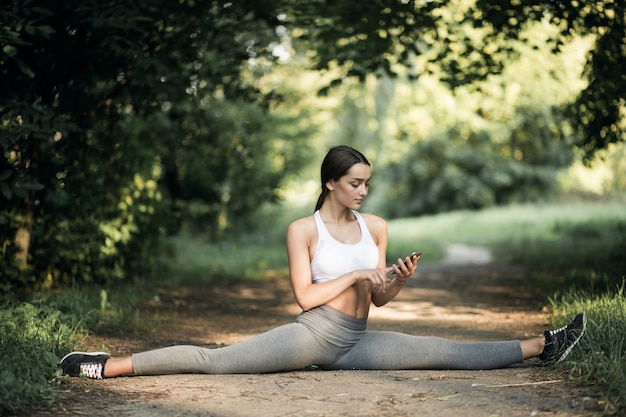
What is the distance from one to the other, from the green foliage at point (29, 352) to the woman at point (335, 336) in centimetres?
23

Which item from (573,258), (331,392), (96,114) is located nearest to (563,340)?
(331,392)

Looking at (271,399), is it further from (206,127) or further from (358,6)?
(206,127)

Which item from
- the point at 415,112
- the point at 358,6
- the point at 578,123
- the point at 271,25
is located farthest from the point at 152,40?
the point at 415,112

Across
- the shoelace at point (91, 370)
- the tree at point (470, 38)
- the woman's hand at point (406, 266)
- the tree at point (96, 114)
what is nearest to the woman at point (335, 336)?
the shoelace at point (91, 370)

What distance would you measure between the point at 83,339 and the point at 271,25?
16.8 feet

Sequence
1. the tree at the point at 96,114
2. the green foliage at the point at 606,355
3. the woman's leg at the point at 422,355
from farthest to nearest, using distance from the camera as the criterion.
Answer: the tree at the point at 96,114
the woman's leg at the point at 422,355
the green foliage at the point at 606,355

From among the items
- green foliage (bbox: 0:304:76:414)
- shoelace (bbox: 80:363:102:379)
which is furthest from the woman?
green foliage (bbox: 0:304:76:414)

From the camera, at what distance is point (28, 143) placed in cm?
867

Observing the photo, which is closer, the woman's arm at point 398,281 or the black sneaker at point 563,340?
the woman's arm at point 398,281

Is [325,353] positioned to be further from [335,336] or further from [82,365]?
[82,365]

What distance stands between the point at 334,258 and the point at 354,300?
0.99ft

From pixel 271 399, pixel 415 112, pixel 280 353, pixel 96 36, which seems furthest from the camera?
pixel 415 112

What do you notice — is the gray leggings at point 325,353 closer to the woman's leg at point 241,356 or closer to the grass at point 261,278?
the woman's leg at point 241,356

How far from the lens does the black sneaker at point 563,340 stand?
207 inches
